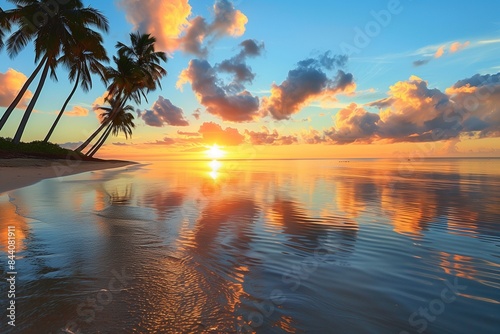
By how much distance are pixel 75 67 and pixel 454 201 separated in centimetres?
4043

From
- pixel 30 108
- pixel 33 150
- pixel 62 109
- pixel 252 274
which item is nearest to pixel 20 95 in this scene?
pixel 30 108

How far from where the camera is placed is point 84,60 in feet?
115

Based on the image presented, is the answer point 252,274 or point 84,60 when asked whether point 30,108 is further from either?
point 252,274

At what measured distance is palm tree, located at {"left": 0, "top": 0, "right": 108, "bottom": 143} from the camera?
88.5 ft

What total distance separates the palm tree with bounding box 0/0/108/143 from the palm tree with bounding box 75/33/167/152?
931cm

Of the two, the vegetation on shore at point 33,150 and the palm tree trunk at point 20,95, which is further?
the palm tree trunk at point 20,95

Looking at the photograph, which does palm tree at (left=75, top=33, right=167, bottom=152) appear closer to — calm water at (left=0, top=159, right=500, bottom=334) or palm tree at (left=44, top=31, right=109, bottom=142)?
palm tree at (left=44, top=31, right=109, bottom=142)

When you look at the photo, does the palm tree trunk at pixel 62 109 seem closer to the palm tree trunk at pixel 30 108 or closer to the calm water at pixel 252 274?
the palm tree trunk at pixel 30 108

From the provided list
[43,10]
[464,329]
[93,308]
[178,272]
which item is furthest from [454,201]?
[43,10]

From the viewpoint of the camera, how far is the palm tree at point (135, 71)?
39344 millimetres

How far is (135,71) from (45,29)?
38.9ft

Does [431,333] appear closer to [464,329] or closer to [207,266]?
[464,329]

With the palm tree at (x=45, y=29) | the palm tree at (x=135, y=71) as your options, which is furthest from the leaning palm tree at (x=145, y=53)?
the palm tree at (x=45, y=29)

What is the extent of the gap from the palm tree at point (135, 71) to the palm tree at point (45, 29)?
9312mm
